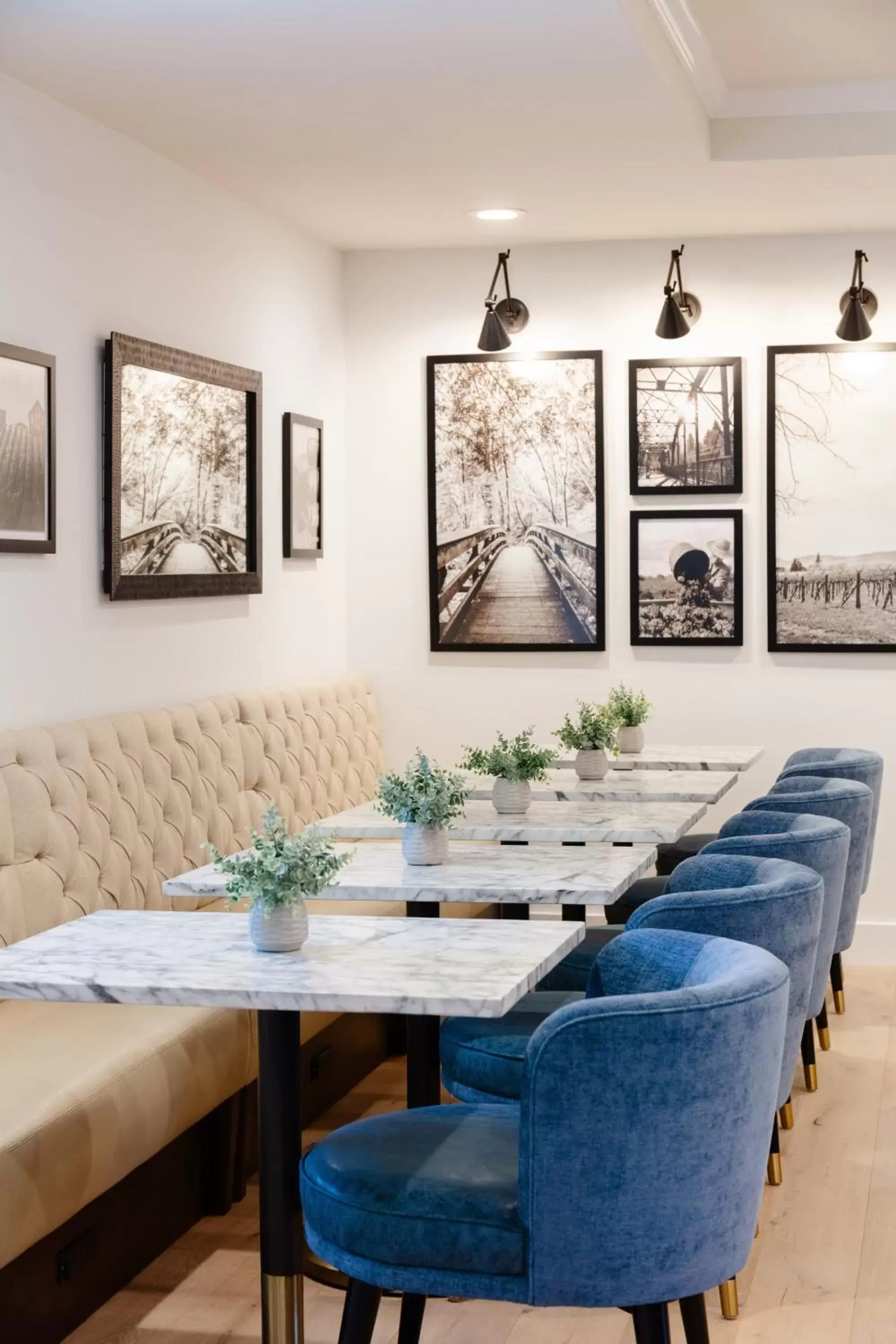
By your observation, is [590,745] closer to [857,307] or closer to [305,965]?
[857,307]

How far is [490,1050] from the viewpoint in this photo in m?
3.16

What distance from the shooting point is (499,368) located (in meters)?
6.42

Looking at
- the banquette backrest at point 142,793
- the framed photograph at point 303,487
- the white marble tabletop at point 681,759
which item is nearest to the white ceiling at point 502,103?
the framed photograph at point 303,487

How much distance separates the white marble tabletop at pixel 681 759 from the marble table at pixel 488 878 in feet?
4.99

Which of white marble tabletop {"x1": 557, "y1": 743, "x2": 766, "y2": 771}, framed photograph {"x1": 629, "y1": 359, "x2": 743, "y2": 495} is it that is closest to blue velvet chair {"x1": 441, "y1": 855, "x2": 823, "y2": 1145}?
white marble tabletop {"x1": 557, "y1": 743, "x2": 766, "y2": 771}

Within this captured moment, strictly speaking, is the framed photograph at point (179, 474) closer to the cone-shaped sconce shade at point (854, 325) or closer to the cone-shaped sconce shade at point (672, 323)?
the cone-shaped sconce shade at point (672, 323)

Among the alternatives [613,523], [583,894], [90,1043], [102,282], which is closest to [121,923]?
[90,1043]

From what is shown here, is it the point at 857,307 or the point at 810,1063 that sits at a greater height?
the point at 857,307

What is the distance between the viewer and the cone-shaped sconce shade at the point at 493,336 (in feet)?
19.1

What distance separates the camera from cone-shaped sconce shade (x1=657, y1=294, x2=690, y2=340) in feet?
19.3

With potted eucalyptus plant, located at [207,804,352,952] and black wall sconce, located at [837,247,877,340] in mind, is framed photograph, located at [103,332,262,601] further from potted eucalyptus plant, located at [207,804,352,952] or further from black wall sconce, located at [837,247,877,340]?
black wall sconce, located at [837,247,877,340]

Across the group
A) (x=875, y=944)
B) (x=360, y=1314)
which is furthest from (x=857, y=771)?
(x=360, y=1314)

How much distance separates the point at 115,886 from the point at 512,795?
1.05 m

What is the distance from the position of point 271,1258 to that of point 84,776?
5.48 feet
